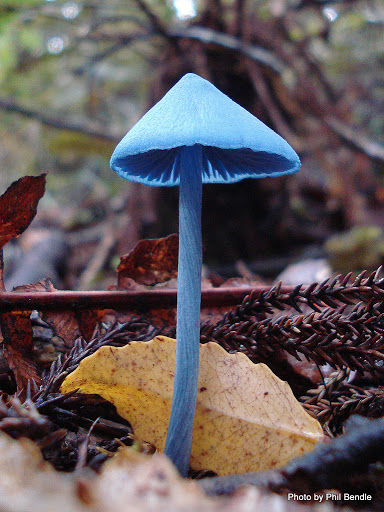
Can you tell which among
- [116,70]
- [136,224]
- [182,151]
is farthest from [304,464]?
[116,70]

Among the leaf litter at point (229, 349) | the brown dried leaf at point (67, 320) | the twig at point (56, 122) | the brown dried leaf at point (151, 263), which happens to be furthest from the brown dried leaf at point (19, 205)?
the twig at point (56, 122)

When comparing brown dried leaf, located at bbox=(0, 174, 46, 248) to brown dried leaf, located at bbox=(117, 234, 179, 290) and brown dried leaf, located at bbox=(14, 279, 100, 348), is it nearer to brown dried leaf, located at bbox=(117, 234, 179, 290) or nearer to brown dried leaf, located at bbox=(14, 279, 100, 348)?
brown dried leaf, located at bbox=(14, 279, 100, 348)

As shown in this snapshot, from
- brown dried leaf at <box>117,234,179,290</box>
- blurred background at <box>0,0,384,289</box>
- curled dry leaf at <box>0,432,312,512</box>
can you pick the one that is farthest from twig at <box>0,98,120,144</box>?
curled dry leaf at <box>0,432,312,512</box>

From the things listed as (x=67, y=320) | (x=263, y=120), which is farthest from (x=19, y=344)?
(x=263, y=120)

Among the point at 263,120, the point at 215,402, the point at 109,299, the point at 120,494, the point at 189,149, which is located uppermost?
the point at 189,149

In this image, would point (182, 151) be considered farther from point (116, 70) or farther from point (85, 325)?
point (116, 70)

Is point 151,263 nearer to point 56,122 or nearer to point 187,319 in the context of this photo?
point 187,319
